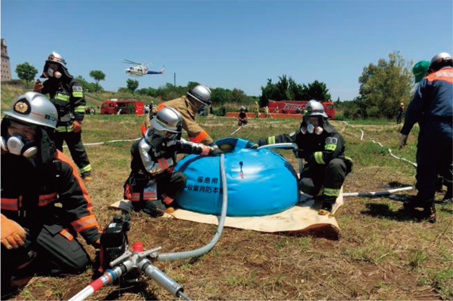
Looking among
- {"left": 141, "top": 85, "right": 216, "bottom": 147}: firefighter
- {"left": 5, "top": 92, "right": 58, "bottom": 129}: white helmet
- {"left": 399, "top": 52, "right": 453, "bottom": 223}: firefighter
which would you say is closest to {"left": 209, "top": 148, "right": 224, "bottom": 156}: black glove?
{"left": 141, "top": 85, "right": 216, "bottom": 147}: firefighter

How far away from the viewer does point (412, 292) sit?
2562 mm

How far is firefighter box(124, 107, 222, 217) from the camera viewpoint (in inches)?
152

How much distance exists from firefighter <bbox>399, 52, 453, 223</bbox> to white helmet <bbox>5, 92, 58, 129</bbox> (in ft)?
14.6

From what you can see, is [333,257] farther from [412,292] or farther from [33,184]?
[33,184]

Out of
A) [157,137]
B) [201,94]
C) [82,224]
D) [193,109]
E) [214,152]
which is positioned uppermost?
[201,94]

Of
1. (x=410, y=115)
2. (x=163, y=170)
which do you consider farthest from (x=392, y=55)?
(x=163, y=170)

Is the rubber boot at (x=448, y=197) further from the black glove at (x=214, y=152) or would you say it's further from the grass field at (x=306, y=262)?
the black glove at (x=214, y=152)

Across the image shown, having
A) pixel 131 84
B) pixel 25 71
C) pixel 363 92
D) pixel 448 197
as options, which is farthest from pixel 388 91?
pixel 131 84

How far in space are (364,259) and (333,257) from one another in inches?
12.7

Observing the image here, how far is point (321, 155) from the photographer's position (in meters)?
4.18

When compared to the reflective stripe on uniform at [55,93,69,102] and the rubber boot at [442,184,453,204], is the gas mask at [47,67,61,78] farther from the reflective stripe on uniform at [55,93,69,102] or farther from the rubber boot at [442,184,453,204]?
the rubber boot at [442,184,453,204]

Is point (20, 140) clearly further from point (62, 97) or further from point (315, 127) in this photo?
point (315, 127)

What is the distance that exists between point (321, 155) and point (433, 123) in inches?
58.6

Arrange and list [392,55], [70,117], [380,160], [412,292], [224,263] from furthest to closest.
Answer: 1. [392,55]
2. [380,160]
3. [70,117]
4. [224,263]
5. [412,292]
